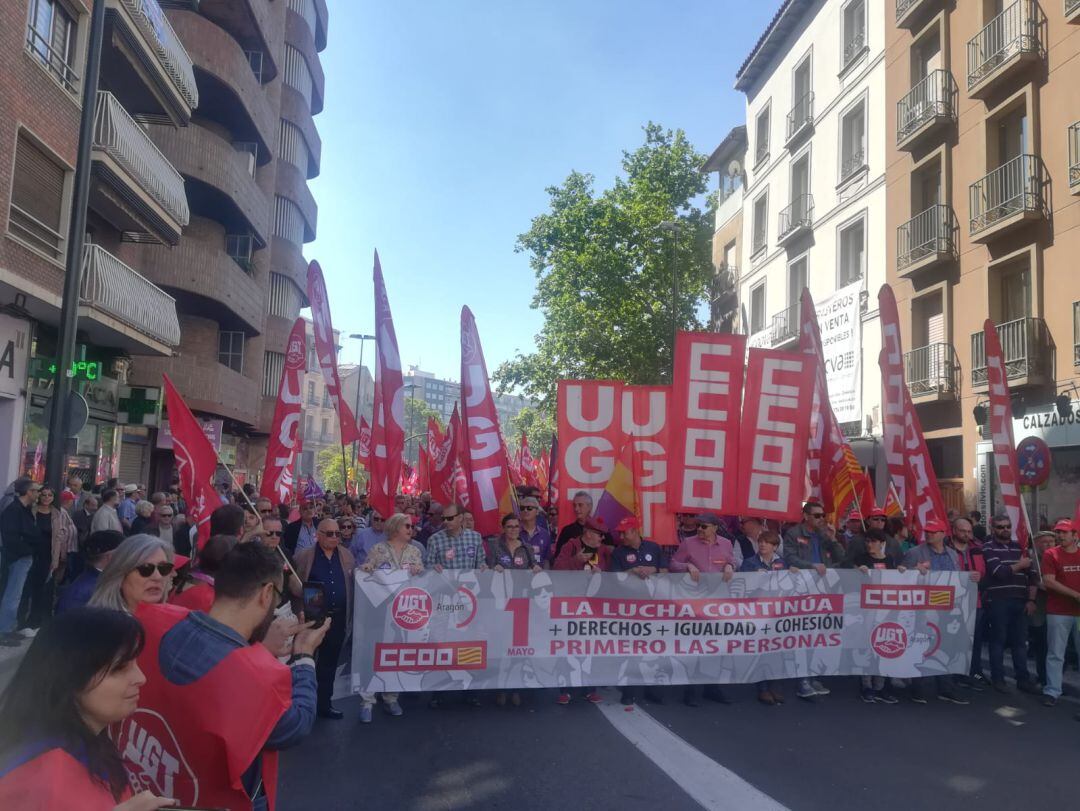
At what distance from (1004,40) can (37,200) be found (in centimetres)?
1823

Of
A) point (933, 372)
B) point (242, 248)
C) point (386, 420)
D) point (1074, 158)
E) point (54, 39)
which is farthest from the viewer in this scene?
point (242, 248)

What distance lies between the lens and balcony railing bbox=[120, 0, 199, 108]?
52.0 feet

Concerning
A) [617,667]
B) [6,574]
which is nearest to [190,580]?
[617,667]

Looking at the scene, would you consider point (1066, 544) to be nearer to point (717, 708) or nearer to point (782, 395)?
point (782, 395)

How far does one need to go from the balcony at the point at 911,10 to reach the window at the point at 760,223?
878cm

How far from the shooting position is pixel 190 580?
4.27 m

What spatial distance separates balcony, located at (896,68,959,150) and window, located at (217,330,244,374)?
19.4 m

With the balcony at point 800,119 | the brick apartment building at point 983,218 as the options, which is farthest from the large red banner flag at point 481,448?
the balcony at point 800,119

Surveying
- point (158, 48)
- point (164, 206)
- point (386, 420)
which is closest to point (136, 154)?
point (164, 206)

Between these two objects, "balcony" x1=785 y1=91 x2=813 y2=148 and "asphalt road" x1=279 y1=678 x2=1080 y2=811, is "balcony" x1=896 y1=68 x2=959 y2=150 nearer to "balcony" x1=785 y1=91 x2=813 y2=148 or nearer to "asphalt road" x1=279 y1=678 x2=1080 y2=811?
"balcony" x1=785 y1=91 x2=813 y2=148

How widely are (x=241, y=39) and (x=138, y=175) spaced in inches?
443

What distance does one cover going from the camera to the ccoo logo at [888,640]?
8102 millimetres

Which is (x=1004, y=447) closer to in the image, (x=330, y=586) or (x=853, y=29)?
(x=330, y=586)

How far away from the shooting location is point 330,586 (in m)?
7.10
